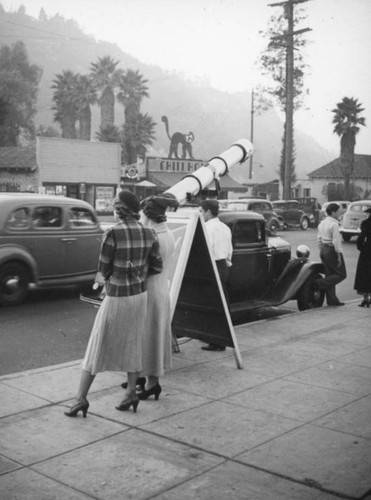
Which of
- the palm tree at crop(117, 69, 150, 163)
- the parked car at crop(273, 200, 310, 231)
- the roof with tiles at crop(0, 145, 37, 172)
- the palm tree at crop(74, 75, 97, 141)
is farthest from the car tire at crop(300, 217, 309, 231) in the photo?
the palm tree at crop(74, 75, 97, 141)

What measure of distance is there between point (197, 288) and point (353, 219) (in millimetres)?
21726

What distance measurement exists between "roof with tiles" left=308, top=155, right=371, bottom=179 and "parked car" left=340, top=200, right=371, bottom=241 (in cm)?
3780

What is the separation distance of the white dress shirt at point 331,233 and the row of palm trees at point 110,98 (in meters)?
56.2

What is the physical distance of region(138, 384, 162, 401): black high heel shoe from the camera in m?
5.31

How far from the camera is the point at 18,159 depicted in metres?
40.7

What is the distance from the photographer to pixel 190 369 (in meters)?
6.36

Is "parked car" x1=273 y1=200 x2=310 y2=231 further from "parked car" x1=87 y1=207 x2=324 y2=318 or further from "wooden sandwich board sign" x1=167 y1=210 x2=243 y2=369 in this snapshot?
"wooden sandwich board sign" x1=167 y1=210 x2=243 y2=369

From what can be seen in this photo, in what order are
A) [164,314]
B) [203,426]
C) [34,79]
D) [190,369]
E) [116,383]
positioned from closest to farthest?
[203,426] < [164,314] < [116,383] < [190,369] < [34,79]

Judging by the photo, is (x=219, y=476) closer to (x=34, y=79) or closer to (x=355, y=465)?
(x=355, y=465)

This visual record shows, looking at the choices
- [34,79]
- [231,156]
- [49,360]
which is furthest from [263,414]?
[34,79]

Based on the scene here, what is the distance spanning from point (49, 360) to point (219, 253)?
243 cm

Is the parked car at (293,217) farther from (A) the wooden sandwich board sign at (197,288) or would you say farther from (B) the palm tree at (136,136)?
(B) the palm tree at (136,136)

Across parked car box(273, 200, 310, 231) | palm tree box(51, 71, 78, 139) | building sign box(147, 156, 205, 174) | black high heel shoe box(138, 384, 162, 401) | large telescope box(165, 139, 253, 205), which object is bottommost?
black high heel shoe box(138, 384, 162, 401)

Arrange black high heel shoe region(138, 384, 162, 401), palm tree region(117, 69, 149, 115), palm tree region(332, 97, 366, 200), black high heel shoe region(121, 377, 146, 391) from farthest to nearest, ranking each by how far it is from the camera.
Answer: palm tree region(117, 69, 149, 115)
palm tree region(332, 97, 366, 200)
black high heel shoe region(121, 377, 146, 391)
black high heel shoe region(138, 384, 162, 401)
